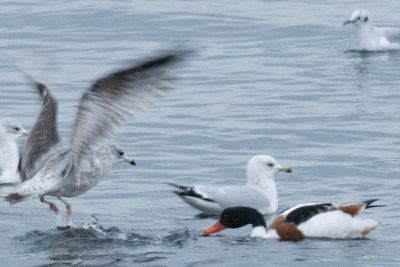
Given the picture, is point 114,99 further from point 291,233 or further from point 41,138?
point 291,233

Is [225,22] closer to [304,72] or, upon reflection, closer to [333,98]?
[304,72]

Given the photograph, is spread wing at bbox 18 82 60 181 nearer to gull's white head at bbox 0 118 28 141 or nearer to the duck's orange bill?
the duck's orange bill

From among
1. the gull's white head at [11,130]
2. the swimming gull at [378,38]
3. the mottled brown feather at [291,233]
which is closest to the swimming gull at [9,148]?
the gull's white head at [11,130]

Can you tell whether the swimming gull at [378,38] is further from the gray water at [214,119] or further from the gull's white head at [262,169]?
the gull's white head at [262,169]

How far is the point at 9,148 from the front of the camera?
46.3 feet

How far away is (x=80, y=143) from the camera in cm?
853

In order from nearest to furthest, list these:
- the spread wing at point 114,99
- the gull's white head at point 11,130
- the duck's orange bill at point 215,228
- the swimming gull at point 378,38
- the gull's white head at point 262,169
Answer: the spread wing at point 114,99
the duck's orange bill at point 215,228
the gull's white head at point 262,169
the gull's white head at point 11,130
the swimming gull at point 378,38

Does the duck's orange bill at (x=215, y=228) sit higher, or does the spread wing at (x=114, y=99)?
the spread wing at (x=114, y=99)

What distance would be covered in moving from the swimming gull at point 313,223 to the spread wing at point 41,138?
1.74m

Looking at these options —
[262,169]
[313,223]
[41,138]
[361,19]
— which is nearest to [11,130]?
[262,169]

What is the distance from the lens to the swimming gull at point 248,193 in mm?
11406

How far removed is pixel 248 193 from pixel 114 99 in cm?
377

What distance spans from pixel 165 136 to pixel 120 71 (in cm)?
631

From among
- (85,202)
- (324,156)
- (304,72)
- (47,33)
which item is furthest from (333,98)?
(47,33)
